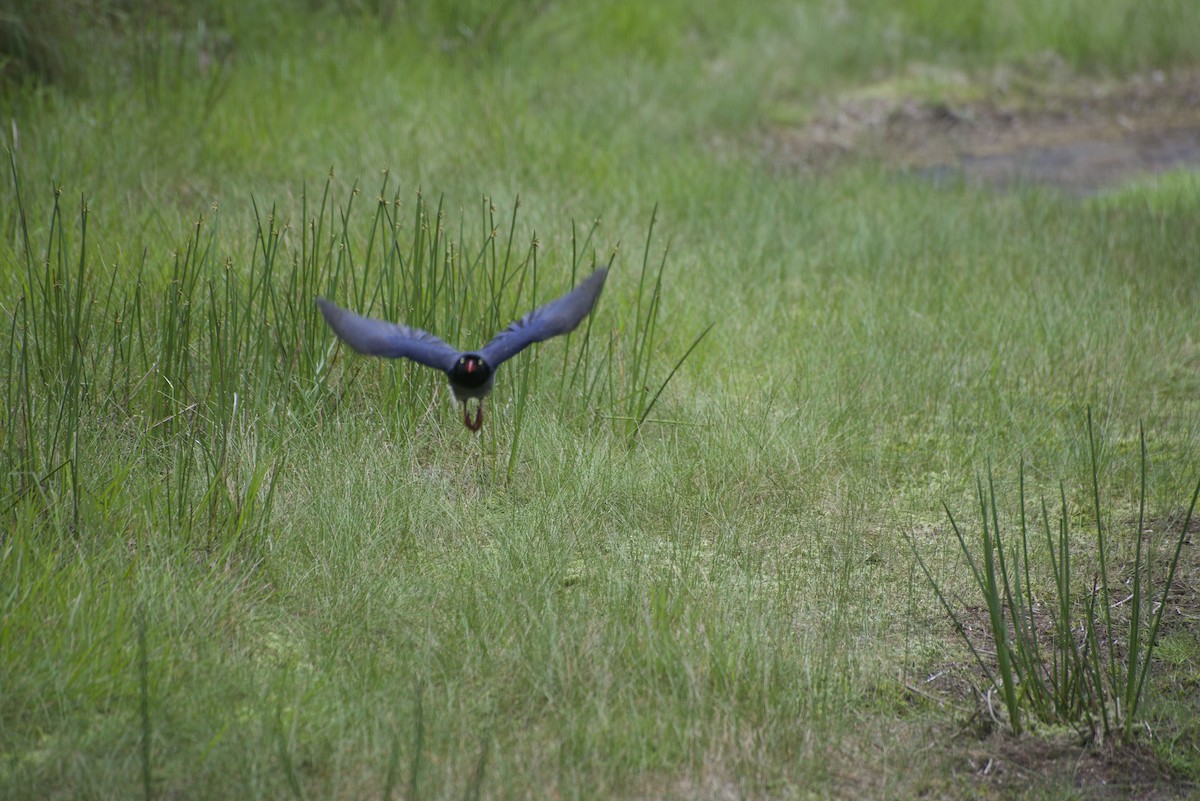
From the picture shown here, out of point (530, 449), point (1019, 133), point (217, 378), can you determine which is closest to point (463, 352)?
point (530, 449)

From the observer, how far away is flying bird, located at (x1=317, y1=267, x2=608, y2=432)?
249 centimetres

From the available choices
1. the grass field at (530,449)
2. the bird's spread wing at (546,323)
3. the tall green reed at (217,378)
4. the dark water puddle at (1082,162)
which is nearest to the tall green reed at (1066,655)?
the grass field at (530,449)

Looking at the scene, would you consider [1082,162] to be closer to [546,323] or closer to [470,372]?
[546,323]

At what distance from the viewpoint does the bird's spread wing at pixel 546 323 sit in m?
2.66

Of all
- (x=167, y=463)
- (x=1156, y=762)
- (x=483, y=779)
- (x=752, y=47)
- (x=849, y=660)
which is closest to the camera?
(x=483, y=779)

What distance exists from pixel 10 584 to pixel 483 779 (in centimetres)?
112

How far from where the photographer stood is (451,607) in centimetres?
282

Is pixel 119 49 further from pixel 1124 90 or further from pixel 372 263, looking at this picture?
pixel 1124 90

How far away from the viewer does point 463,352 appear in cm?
268

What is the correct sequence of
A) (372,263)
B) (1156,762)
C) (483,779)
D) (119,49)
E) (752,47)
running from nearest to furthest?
(483,779) < (1156,762) < (372,263) < (119,49) < (752,47)

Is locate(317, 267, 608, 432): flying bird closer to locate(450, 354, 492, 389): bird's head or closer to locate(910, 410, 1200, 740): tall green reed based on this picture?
locate(450, 354, 492, 389): bird's head

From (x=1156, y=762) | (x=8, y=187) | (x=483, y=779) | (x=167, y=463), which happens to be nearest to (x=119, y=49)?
(x=8, y=187)

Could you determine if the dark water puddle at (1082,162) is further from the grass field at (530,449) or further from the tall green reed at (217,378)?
the tall green reed at (217,378)

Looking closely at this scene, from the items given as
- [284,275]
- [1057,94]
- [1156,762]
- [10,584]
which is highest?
[1057,94]
